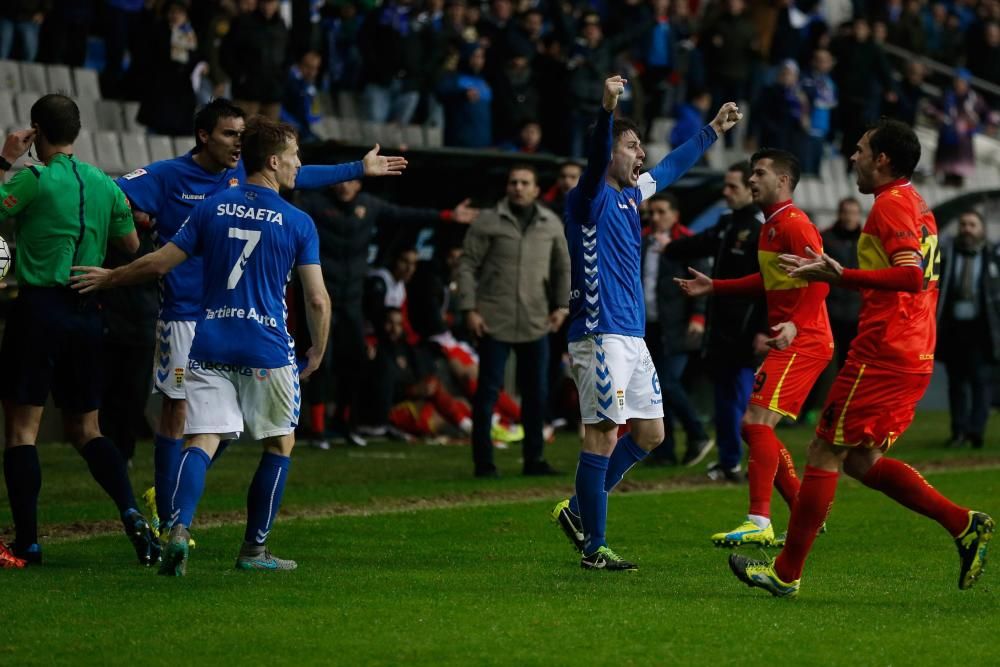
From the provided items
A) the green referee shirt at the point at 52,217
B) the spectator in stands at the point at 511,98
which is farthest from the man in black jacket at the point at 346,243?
the green referee shirt at the point at 52,217

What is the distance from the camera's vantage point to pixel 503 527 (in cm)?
1025

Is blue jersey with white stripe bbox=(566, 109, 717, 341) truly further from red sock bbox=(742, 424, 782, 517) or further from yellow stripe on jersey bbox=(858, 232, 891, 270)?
Result: yellow stripe on jersey bbox=(858, 232, 891, 270)

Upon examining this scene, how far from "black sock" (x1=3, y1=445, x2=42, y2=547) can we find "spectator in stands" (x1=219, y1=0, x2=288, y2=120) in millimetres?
9122

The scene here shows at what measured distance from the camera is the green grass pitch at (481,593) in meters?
6.29

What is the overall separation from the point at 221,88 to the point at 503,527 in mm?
9291

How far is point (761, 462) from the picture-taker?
9719 mm

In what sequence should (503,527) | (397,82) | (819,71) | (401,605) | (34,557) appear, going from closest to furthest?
(401,605) → (34,557) → (503,527) → (397,82) → (819,71)

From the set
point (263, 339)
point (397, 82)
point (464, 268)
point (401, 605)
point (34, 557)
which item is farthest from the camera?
point (397, 82)

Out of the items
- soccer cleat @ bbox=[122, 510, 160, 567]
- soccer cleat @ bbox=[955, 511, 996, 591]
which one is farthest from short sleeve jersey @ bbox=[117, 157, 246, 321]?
soccer cleat @ bbox=[955, 511, 996, 591]

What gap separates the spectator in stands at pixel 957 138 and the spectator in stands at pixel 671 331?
13.1 m

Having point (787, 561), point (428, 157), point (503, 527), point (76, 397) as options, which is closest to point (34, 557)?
point (76, 397)

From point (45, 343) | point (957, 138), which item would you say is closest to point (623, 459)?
point (45, 343)

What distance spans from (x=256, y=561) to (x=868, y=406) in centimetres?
304

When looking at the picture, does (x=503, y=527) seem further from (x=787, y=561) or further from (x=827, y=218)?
(x=827, y=218)
